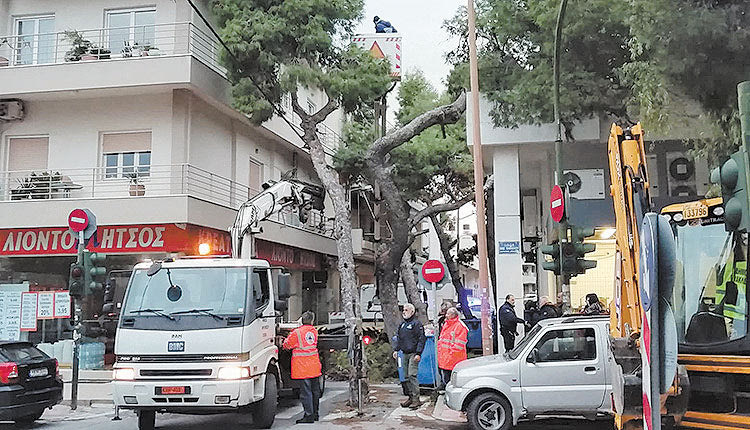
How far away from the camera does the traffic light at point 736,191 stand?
16.3 feet

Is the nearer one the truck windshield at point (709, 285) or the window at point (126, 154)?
the truck windshield at point (709, 285)

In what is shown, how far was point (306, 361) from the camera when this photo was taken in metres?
12.1

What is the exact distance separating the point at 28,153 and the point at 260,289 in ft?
37.6

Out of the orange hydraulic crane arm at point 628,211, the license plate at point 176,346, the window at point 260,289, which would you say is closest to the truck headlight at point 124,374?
the license plate at point 176,346

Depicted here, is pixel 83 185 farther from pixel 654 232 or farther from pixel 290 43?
pixel 654 232

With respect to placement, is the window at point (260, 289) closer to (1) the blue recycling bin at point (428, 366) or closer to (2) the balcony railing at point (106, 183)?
A: (1) the blue recycling bin at point (428, 366)

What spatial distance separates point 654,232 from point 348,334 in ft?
35.4

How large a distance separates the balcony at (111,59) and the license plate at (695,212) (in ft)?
42.7

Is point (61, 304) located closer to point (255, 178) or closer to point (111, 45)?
point (111, 45)

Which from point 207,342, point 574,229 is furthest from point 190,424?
point 574,229

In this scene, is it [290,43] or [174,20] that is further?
[174,20]

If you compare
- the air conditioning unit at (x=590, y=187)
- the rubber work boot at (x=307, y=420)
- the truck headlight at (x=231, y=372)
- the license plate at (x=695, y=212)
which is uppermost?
the air conditioning unit at (x=590, y=187)

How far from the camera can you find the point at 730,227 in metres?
5.20

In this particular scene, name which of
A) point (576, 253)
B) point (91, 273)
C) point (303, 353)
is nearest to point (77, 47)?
point (91, 273)
